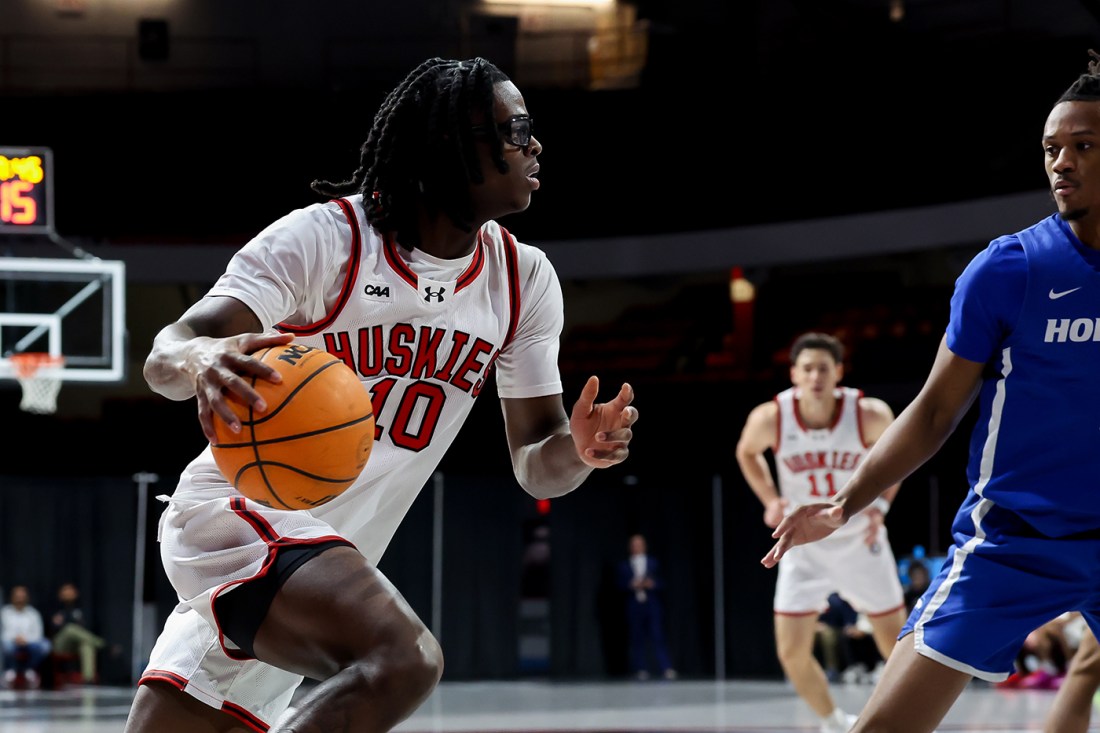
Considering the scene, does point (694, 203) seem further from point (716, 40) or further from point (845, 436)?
→ point (845, 436)

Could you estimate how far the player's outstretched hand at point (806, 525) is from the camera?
3.02 metres

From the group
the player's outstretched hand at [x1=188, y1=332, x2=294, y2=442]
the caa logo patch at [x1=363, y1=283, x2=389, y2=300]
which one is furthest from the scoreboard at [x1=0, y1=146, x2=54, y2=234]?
the player's outstretched hand at [x1=188, y1=332, x2=294, y2=442]

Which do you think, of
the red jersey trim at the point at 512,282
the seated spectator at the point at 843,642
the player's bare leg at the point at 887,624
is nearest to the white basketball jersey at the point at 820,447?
the player's bare leg at the point at 887,624

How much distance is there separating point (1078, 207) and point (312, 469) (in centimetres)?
187

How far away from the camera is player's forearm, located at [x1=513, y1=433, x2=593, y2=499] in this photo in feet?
9.93

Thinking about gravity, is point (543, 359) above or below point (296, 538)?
above

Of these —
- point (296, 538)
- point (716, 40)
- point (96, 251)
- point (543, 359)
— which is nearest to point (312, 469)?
point (296, 538)

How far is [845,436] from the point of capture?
7055 millimetres

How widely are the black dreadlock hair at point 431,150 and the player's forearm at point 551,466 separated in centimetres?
54

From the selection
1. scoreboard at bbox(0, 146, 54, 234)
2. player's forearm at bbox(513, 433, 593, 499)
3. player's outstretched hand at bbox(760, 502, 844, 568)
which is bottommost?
player's outstretched hand at bbox(760, 502, 844, 568)

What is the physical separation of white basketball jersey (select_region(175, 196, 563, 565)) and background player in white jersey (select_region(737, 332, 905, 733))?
3623 millimetres

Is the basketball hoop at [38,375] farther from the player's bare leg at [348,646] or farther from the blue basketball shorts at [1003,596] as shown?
the blue basketball shorts at [1003,596]

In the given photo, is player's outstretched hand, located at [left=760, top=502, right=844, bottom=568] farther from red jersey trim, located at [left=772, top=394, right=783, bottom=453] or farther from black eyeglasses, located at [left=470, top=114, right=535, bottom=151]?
red jersey trim, located at [left=772, top=394, right=783, bottom=453]

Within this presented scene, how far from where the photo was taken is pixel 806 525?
9.96 ft
